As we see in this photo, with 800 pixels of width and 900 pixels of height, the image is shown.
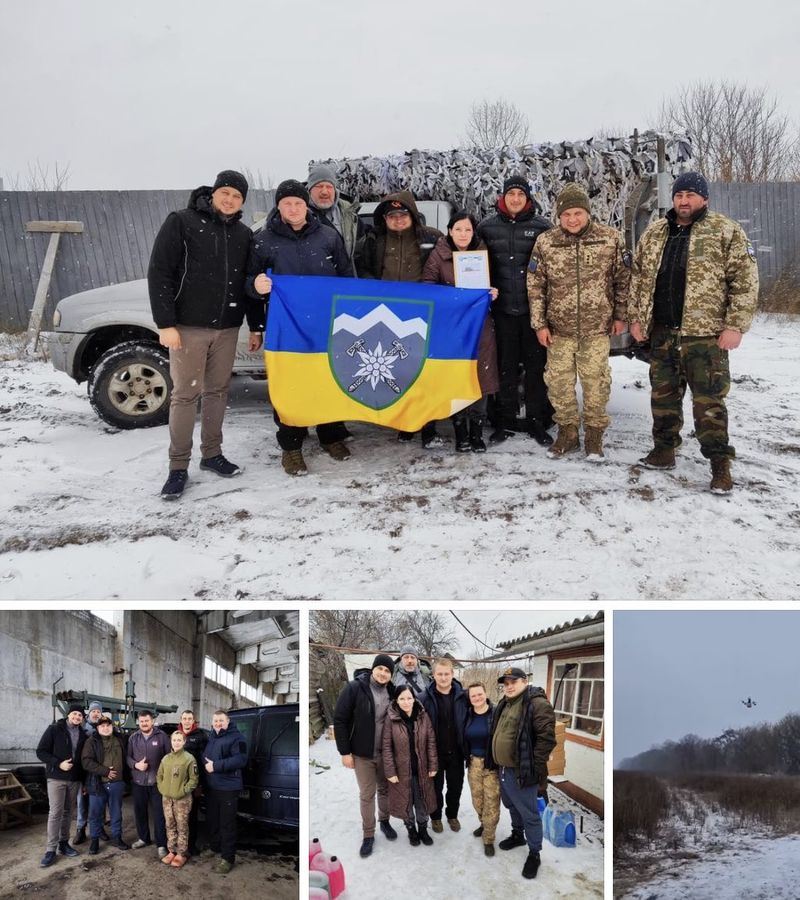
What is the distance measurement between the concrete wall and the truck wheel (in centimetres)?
298

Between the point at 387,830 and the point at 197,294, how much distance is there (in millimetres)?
2965

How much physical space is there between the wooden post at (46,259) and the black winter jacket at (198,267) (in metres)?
7.51

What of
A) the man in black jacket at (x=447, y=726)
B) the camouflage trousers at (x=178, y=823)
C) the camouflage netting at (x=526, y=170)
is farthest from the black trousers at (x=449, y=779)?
the camouflage netting at (x=526, y=170)

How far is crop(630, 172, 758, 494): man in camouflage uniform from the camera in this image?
12.7 feet

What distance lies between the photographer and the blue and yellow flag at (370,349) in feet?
14.4

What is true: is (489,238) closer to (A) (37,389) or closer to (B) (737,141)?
(A) (37,389)

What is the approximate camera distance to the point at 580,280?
4.29 metres

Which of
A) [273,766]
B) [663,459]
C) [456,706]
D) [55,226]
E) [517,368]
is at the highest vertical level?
[55,226]

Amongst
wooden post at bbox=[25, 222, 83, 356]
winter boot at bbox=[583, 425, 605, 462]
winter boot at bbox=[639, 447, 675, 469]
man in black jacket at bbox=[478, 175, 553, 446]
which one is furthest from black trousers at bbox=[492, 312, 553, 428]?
wooden post at bbox=[25, 222, 83, 356]

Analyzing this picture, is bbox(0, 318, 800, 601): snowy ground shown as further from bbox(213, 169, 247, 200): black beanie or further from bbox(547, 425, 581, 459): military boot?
bbox(213, 169, 247, 200): black beanie

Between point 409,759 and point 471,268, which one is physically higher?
point 471,268

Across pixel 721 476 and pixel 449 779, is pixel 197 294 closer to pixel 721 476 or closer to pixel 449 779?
pixel 449 779

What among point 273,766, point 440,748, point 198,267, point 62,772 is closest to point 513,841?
point 440,748

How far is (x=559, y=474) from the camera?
4.35 m
